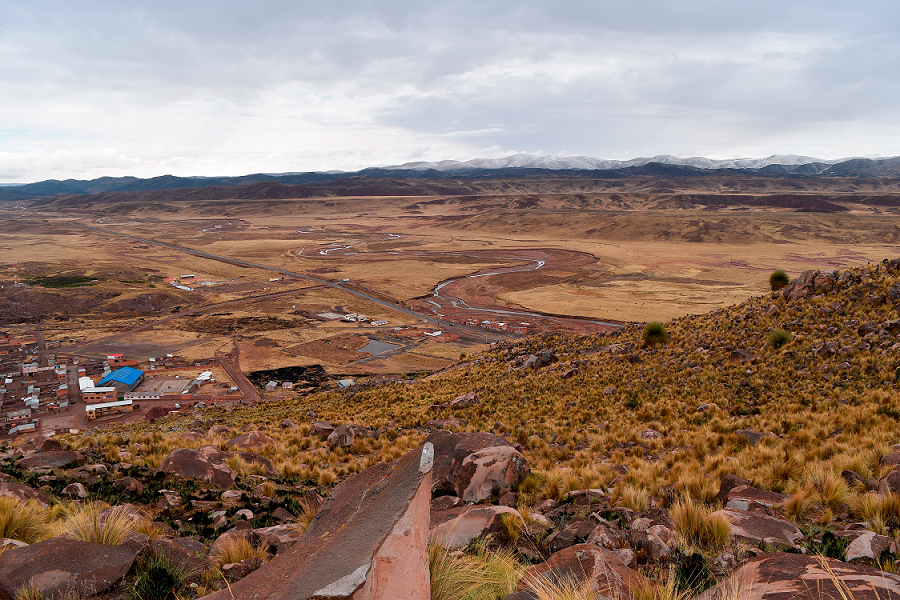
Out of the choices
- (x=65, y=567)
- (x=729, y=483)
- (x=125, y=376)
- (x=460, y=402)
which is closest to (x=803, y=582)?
(x=729, y=483)

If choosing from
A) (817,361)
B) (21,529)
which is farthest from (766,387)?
(21,529)

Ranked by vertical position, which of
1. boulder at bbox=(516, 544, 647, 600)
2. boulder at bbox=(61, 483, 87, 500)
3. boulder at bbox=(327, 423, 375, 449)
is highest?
boulder at bbox=(516, 544, 647, 600)

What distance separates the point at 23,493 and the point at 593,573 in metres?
8.06

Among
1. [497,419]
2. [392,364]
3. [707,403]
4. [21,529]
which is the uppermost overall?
[21,529]

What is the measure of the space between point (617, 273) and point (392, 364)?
5373 centimetres

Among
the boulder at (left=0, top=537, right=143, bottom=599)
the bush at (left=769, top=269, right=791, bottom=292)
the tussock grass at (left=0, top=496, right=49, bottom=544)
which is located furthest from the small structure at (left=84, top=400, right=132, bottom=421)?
the bush at (left=769, top=269, right=791, bottom=292)

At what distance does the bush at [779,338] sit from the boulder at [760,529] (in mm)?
13807

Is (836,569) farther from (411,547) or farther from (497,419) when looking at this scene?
(497,419)

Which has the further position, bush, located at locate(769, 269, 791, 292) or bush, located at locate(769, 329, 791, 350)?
bush, located at locate(769, 269, 791, 292)

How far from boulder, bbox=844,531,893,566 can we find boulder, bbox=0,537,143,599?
6.84m

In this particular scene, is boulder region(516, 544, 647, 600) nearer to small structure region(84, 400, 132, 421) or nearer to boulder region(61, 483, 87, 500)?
boulder region(61, 483, 87, 500)

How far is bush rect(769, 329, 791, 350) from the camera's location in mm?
16812

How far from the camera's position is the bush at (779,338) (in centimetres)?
1681

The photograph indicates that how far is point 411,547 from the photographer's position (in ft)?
12.7
